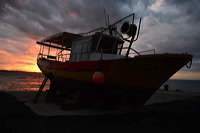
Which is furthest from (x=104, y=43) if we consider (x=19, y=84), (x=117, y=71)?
(x=19, y=84)

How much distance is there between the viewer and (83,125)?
4.38 metres

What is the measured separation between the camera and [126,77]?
18.0ft

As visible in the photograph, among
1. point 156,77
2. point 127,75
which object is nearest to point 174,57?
point 156,77

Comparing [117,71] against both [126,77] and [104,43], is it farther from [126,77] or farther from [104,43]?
[104,43]

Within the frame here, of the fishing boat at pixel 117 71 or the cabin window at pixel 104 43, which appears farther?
the cabin window at pixel 104 43

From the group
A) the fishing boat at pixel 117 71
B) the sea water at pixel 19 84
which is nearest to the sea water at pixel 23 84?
the sea water at pixel 19 84

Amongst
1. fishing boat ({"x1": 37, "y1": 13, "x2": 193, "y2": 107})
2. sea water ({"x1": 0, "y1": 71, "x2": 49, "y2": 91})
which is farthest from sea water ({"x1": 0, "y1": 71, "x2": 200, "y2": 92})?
fishing boat ({"x1": 37, "y1": 13, "x2": 193, "y2": 107})

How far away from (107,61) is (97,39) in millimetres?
2230

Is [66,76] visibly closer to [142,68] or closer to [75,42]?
[75,42]

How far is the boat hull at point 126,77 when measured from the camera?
5.03 metres

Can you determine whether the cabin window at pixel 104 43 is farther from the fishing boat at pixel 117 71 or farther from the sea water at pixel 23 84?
the sea water at pixel 23 84

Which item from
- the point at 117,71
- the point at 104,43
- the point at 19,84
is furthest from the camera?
the point at 19,84

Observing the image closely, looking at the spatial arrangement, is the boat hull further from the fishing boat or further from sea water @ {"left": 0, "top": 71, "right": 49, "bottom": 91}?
sea water @ {"left": 0, "top": 71, "right": 49, "bottom": 91}

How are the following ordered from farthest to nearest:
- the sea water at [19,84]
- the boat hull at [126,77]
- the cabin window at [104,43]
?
the sea water at [19,84]
the cabin window at [104,43]
the boat hull at [126,77]
